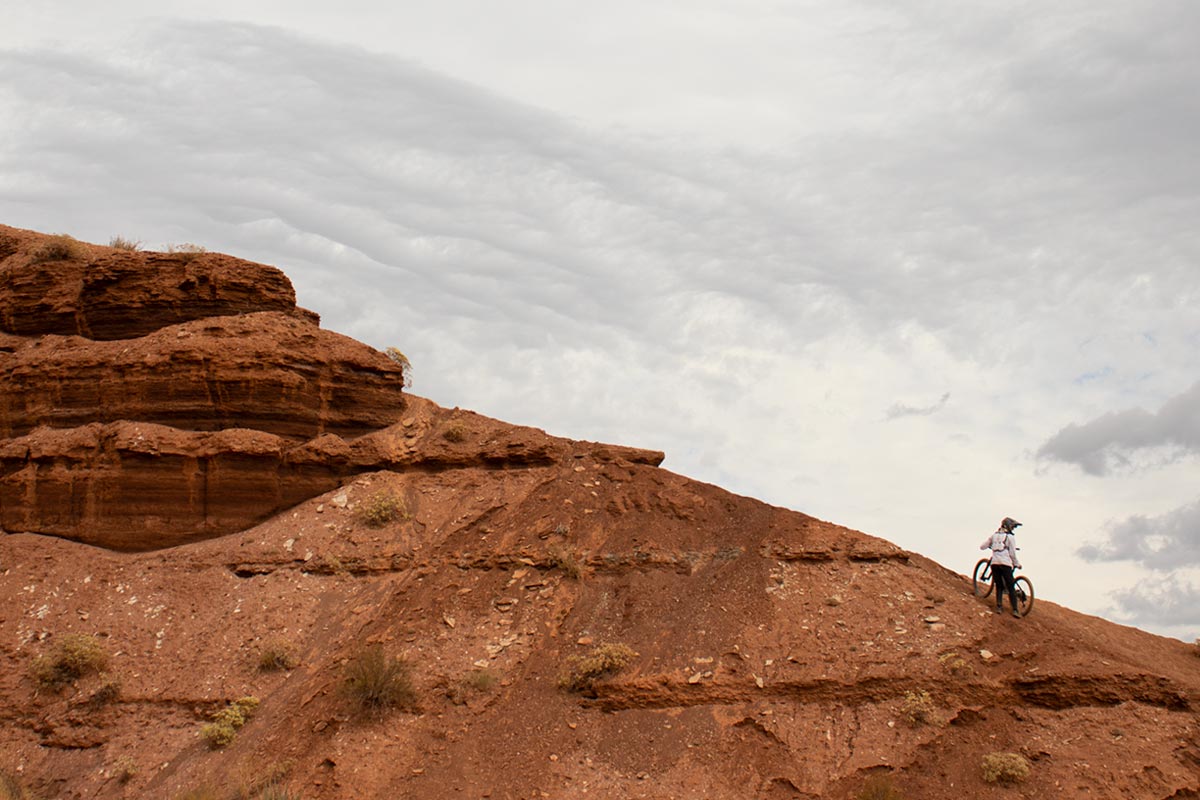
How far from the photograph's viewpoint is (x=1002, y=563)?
1722 centimetres

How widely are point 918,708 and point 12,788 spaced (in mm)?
13348

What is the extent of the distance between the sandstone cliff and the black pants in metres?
0.39

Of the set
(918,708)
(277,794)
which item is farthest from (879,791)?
(277,794)

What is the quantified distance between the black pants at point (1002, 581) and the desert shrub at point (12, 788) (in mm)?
15116

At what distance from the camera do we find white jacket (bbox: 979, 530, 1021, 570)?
1723 cm

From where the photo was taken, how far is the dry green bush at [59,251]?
23391 millimetres

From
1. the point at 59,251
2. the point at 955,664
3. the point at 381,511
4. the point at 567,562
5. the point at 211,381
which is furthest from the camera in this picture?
the point at 59,251

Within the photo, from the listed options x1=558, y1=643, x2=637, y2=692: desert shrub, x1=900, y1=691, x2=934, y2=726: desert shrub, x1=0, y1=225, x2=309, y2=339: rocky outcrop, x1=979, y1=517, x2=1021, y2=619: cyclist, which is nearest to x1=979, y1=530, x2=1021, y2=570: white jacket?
x1=979, y1=517, x2=1021, y2=619: cyclist

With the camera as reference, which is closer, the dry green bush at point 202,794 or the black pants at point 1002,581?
the dry green bush at point 202,794

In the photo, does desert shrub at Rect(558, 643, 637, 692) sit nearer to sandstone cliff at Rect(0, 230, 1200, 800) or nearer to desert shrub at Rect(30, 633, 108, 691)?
sandstone cliff at Rect(0, 230, 1200, 800)

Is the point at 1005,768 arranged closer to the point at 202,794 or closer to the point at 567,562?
the point at 567,562

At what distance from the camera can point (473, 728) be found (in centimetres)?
1587

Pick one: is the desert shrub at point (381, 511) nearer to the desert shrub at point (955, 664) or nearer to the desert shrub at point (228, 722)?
the desert shrub at point (228, 722)

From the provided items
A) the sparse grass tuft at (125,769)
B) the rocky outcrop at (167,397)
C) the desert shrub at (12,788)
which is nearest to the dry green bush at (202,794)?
the sparse grass tuft at (125,769)
